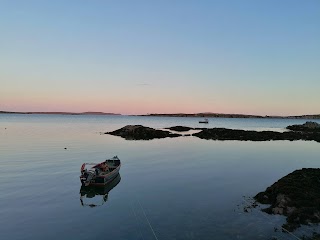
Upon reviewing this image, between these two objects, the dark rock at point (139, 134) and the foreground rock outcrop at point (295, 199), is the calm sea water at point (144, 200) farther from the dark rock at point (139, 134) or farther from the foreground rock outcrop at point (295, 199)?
the dark rock at point (139, 134)

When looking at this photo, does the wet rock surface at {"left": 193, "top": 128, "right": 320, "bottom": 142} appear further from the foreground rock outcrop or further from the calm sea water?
the foreground rock outcrop

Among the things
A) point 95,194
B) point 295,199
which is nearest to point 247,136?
point 295,199

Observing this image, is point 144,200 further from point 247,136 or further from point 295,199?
point 247,136

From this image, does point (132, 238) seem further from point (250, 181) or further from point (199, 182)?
point (250, 181)

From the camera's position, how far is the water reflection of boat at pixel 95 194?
26388 millimetres

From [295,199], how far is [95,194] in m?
18.3

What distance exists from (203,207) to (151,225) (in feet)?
18.8

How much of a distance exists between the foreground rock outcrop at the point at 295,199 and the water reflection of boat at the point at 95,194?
14.4m

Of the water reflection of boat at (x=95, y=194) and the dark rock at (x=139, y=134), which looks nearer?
the water reflection of boat at (x=95, y=194)

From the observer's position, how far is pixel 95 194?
2922cm

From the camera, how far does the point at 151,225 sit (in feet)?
67.3

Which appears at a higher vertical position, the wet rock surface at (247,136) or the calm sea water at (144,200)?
the wet rock surface at (247,136)

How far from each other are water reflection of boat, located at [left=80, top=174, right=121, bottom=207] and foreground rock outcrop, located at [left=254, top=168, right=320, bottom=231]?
14.4 m

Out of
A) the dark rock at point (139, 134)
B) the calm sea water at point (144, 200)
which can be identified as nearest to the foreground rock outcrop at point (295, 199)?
the calm sea water at point (144, 200)
